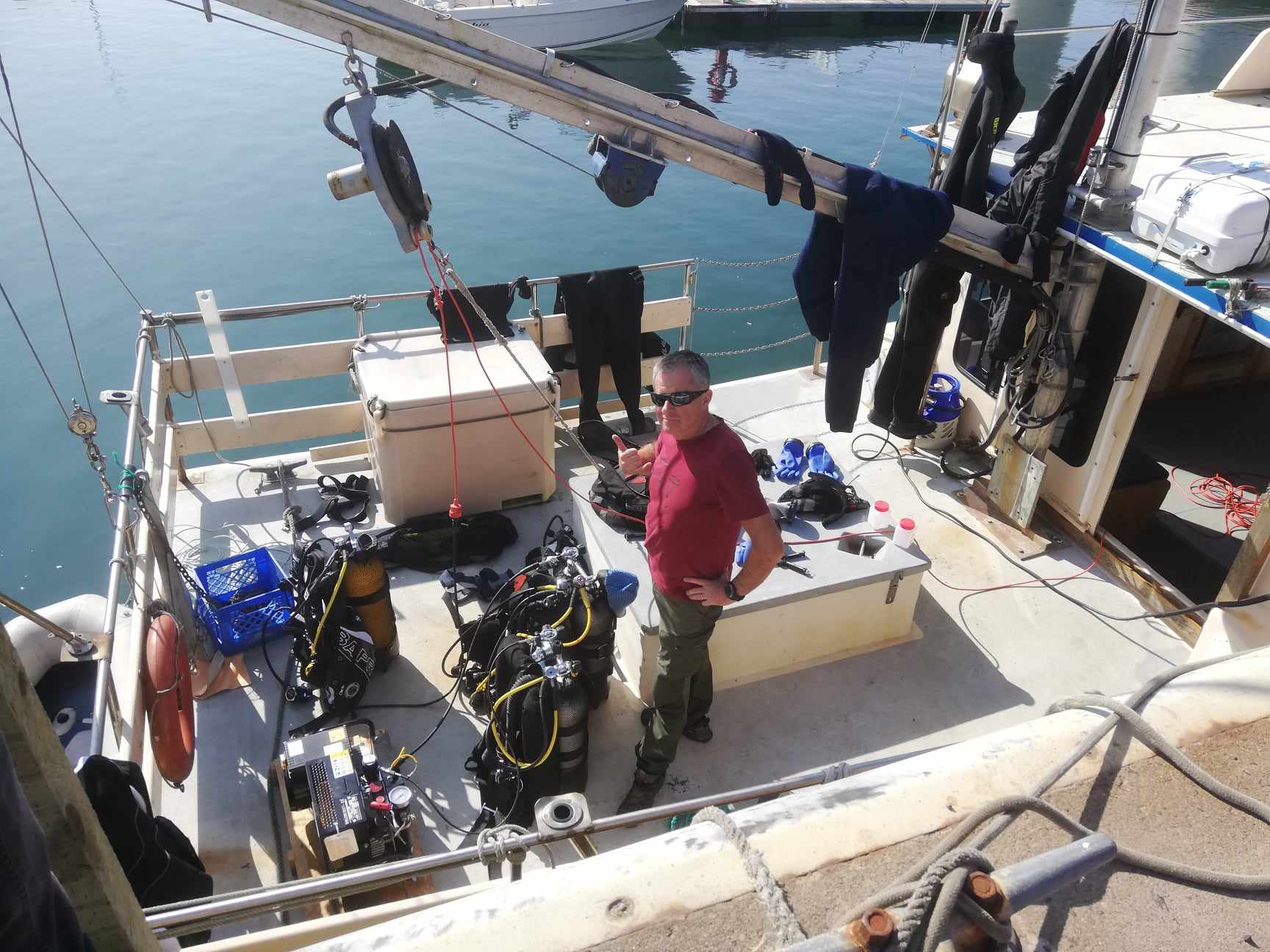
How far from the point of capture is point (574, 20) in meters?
25.5

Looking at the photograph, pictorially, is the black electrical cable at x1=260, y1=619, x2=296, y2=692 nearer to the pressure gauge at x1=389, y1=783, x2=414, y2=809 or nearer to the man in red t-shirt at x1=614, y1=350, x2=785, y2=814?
the pressure gauge at x1=389, y1=783, x2=414, y2=809

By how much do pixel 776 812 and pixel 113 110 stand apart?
24.2 metres

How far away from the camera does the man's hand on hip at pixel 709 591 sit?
3.34 metres

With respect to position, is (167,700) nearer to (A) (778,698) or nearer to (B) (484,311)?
(A) (778,698)

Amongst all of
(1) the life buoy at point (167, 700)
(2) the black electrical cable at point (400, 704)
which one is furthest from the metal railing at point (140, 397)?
(2) the black electrical cable at point (400, 704)

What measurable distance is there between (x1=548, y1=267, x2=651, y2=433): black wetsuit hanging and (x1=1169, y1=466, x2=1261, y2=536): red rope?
4032 millimetres

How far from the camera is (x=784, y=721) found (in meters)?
4.29

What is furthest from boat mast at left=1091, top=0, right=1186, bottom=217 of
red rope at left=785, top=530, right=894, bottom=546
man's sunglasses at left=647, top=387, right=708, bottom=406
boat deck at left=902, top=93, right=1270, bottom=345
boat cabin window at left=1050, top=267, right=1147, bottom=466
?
man's sunglasses at left=647, top=387, right=708, bottom=406

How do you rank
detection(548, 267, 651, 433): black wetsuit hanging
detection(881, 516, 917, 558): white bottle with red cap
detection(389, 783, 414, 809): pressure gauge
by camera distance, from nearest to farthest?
1. detection(389, 783, 414, 809): pressure gauge
2. detection(881, 516, 917, 558): white bottle with red cap
3. detection(548, 267, 651, 433): black wetsuit hanging

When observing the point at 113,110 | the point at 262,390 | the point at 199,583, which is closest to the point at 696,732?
the point at 199,583

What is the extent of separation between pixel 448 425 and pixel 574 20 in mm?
24165

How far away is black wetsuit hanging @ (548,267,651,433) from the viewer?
628cm

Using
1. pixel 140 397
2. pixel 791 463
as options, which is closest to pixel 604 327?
pixel 791 463

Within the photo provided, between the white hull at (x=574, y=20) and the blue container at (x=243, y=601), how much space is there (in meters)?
20.5
